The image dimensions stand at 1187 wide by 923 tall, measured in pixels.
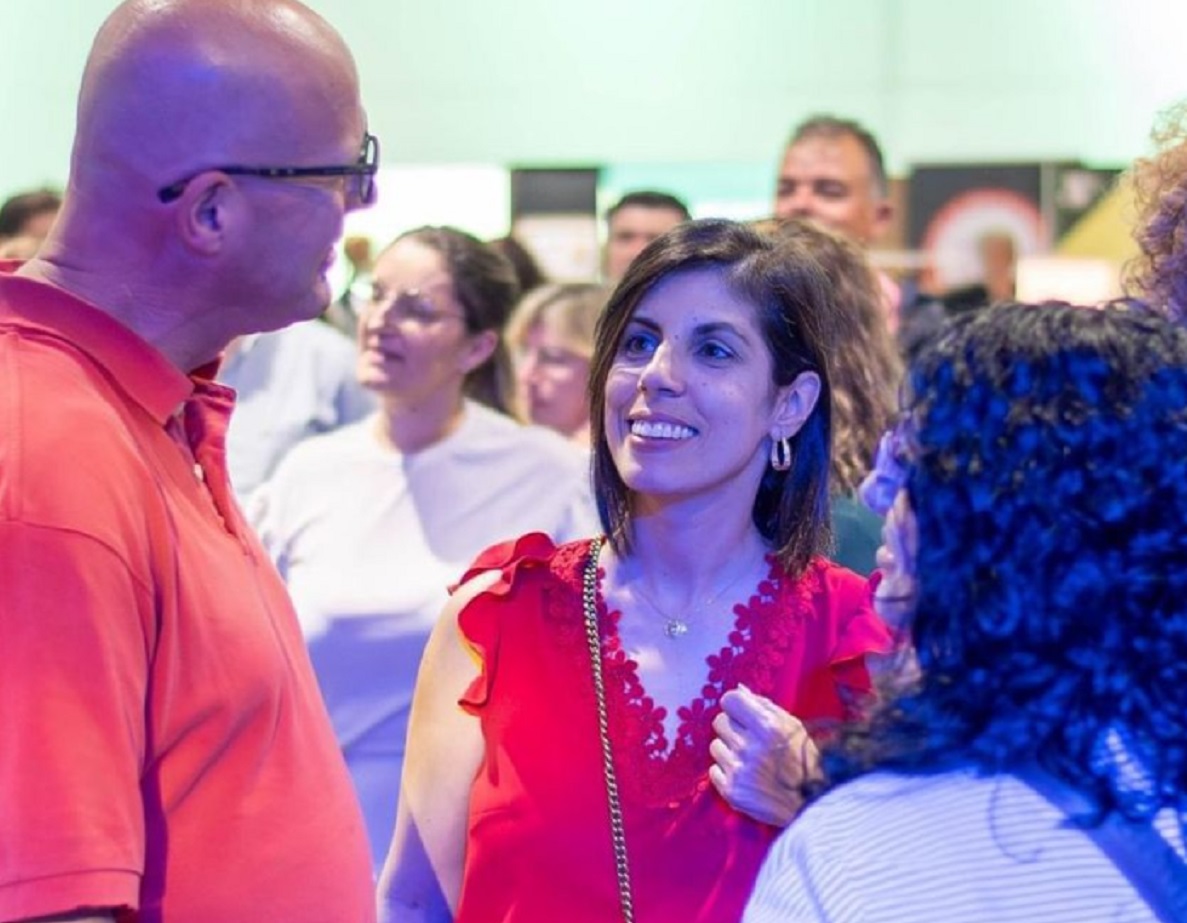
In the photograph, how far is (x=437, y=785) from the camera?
7.19ft

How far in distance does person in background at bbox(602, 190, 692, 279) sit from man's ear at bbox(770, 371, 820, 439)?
317 cm

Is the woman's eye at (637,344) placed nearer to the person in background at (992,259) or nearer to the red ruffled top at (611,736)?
the red ruffled top at (611,736)

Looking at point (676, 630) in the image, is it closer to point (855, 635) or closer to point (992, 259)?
point (855, 635)

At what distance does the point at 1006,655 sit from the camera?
4.42 feet

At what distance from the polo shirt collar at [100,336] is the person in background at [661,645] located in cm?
63

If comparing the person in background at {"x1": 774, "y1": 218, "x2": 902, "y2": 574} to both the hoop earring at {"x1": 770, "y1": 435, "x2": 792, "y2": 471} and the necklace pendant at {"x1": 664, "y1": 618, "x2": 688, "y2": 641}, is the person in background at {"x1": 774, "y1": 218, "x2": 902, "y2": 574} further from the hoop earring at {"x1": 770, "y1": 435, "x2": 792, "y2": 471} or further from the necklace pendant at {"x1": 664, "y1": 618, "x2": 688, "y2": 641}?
the necklace pendant at {"x1": 664, "y1": 618, "x2": 688, "y2": 641}

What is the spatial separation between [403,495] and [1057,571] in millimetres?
2502

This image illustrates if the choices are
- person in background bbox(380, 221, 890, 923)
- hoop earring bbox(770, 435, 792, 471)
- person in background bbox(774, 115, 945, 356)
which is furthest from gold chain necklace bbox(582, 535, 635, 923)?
person in background bbox(774, 115, 945, 356)

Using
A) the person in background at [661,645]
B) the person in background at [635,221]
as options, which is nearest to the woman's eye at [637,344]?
the person in background at [661,645]

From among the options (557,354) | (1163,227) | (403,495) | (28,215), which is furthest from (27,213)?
(1163,227)

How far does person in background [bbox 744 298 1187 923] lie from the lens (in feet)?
4.19

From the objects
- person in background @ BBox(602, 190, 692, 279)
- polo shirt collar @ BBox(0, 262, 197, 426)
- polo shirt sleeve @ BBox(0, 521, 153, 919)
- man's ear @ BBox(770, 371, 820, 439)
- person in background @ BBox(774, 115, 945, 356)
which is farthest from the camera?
person in background @ BBox(602, 190, 692, 279)

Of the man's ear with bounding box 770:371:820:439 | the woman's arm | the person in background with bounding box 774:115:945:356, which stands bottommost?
the woman's arm

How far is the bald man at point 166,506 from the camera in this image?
1469mm
